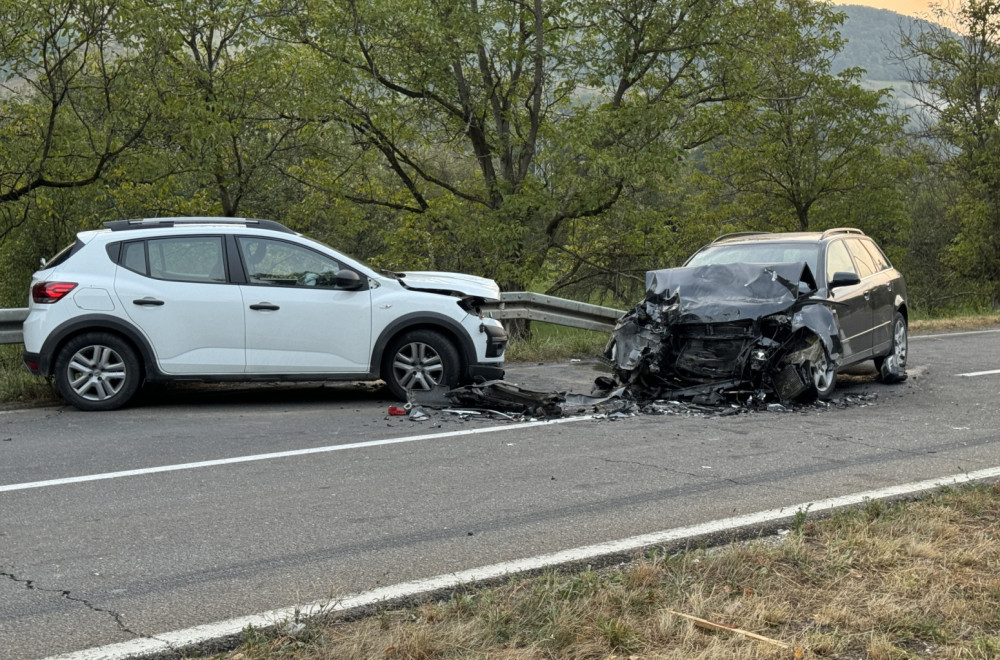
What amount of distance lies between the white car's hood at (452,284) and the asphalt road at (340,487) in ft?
4.14

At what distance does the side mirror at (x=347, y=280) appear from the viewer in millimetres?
9844

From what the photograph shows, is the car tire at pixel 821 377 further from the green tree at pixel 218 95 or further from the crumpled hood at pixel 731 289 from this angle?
the green tree at pixel 218 95

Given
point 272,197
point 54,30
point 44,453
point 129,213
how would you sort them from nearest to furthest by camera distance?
1. point 44,453
2. point 54,30
3. point 129,213
4. point 272,197

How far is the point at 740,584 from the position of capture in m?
4.32

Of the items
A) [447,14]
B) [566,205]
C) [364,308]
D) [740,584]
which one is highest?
[447,14]

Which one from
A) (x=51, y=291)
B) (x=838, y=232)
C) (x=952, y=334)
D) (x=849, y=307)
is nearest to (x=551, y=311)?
(x=838, y=232)

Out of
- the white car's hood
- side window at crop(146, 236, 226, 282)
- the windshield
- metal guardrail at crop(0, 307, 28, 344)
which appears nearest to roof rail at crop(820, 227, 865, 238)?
the windshield

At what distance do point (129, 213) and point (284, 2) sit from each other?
21.5ft

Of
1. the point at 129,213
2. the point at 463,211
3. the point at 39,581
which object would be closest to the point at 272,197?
the point at 129,213

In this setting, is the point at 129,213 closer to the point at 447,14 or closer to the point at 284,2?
the point at 284,2

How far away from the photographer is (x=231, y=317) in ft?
31.6

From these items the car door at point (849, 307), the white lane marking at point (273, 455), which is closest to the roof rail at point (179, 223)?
the white lane marking at point (273, 455)

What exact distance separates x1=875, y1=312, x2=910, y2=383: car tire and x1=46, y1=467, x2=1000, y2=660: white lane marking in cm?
516

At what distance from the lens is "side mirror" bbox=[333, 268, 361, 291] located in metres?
9.84
